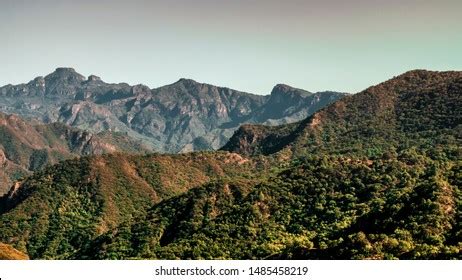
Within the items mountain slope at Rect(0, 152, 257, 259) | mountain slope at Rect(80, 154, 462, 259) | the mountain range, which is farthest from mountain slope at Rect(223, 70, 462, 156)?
mountain slope at Rect(80, 154, 462, 259)

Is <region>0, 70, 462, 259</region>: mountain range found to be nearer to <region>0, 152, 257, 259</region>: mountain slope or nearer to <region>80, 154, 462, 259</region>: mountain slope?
<region>80, 154, 462, 259</region>: mountain slope


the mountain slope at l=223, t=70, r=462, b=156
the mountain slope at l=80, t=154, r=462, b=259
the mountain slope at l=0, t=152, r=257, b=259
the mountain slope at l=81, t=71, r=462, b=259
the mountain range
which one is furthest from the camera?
the mountain slope at l=223, t=70, r=462, b=156

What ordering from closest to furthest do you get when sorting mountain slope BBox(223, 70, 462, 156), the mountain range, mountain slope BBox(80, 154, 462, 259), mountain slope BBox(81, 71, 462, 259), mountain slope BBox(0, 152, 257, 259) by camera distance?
mountain slope BBox(80, 154, 462, 259), mountain slope BBox(81, 71, 462, 259), the mountain range, mountain slope BBox(0, 152, 257, 259), mountain slope BBox(223, 70, 462, 156)

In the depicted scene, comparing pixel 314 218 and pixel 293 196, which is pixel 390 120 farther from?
pixel 314 218

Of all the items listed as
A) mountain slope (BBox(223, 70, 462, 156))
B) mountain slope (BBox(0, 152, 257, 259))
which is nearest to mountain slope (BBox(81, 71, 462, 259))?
mountain slope (BBox(223, 70, 462, 156))

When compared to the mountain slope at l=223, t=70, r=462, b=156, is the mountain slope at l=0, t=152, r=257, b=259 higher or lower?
lower

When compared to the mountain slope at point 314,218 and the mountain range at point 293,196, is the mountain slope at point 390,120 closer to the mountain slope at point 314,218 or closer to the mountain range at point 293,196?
the mountain range at point 293,196

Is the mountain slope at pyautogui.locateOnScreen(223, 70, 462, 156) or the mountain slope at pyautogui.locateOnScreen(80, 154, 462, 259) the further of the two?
the mountain slope at pyautogui.locateOnScreen(223, 70, 462, 156)

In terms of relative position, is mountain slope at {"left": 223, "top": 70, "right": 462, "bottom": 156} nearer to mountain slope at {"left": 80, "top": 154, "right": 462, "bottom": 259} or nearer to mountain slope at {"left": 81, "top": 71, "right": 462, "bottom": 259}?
mountain slope at {"left": 81, "top": 71, "right": 462, "bottom": 259}

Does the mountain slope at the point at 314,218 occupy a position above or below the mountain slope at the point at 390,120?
below

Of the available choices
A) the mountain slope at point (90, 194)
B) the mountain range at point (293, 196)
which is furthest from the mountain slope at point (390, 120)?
the mountain slope at point (90, 194)
